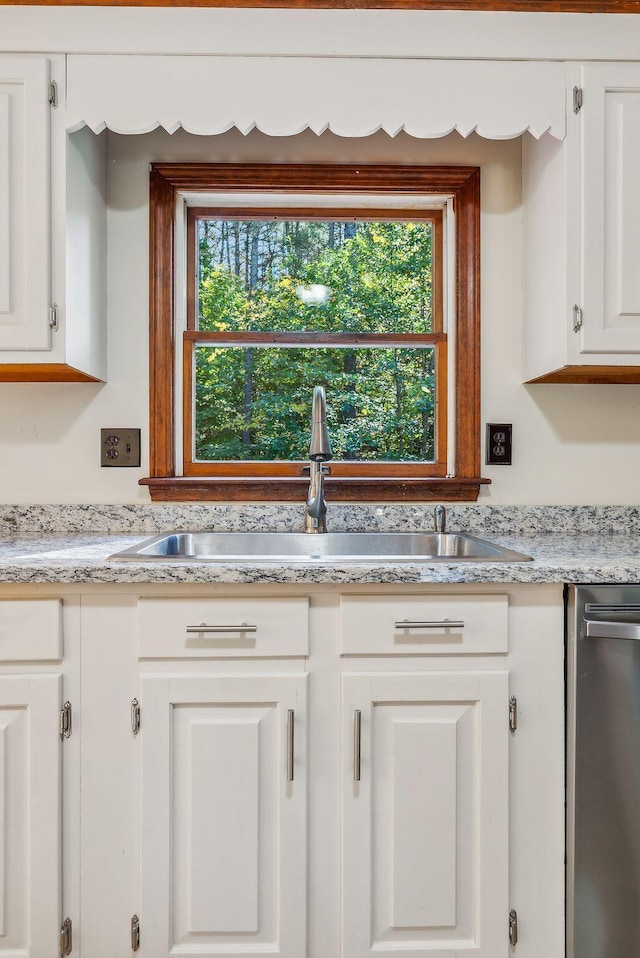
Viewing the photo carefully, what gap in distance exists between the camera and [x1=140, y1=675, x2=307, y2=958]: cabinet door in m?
1.32

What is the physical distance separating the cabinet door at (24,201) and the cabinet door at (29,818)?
0.84 metres

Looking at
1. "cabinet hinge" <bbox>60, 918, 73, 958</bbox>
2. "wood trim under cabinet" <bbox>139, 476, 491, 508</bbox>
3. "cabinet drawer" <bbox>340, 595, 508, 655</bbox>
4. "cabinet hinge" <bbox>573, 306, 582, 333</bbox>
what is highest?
"cabinet hinge" <bbox>573, 306, 582, 333</bbox>

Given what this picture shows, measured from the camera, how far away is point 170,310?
6.52ft

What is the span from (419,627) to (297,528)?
70 centimetres

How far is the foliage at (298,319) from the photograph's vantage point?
2.09m

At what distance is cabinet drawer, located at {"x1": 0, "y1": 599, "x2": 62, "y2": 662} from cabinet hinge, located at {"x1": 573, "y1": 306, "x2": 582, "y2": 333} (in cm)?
139

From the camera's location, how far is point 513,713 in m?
1.35

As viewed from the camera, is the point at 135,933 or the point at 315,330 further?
the point at 315,330

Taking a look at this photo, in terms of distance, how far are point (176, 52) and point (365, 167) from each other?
62 cm

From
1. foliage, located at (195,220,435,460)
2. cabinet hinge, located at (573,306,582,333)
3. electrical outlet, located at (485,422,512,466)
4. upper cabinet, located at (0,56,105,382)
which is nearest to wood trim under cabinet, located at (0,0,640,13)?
upper cabinet, located at (0,56,105,382)

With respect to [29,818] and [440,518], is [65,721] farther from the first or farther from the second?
[440,518]

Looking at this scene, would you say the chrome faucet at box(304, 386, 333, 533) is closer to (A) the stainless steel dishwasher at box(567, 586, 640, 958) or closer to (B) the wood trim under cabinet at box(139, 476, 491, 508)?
(B) the wood trim under cabinet at box(139, 476, 491, 508)

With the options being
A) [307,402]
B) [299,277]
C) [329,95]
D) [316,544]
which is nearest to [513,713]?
[316,544]

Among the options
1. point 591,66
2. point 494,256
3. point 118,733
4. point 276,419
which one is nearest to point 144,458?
point 276,419
